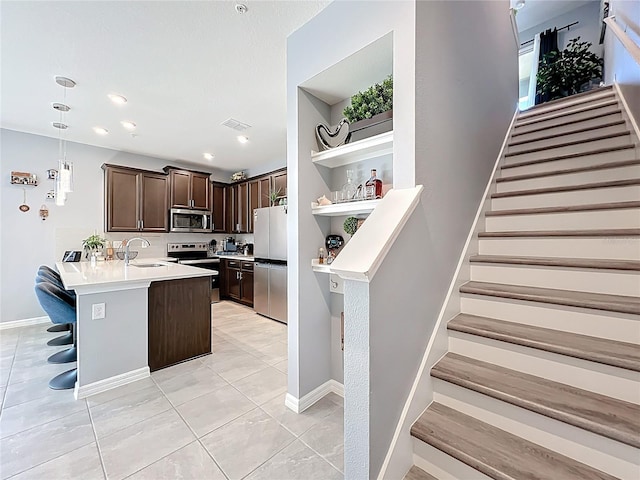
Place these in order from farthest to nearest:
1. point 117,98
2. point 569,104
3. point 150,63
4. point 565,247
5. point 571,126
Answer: point 569,104, point 117,98, point 571,126, point 150,63, point 565,247

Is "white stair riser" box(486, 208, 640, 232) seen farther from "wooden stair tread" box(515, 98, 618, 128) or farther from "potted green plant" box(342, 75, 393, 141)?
"wooden stair tread" box(515, 98, 618, 128)

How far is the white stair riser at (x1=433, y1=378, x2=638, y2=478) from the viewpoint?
0.97m

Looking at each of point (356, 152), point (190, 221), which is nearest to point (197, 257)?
point (190, 221)

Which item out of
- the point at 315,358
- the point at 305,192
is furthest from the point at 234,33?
the point at 315,358

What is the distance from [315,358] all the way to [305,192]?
1328mm

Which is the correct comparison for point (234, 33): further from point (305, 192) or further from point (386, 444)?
point (386, 444)

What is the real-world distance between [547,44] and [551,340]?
5.29m

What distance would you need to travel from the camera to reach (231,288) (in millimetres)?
5508

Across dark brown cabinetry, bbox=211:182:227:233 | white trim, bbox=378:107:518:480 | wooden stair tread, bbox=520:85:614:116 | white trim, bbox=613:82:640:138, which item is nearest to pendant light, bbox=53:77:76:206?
dark brown cabinetry, bbox=211:182:227:233

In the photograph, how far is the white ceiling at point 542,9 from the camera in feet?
12.5

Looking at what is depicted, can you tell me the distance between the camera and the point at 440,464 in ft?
3.96

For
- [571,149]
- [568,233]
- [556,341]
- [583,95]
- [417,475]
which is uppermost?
[583,95]

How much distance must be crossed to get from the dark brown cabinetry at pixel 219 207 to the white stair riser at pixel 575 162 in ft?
17.3

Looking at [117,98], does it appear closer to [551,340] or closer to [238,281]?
[238,281]
